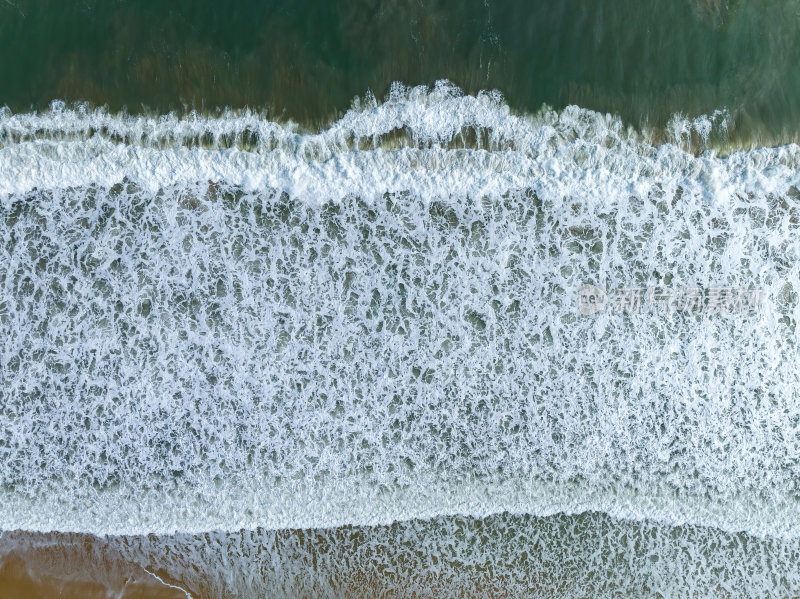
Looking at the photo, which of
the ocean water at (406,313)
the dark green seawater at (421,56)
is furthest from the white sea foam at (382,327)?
the dark green seawater at (421,56)

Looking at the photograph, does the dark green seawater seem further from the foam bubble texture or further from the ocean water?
the foam bubble texture

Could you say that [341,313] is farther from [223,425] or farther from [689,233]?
[689,233]

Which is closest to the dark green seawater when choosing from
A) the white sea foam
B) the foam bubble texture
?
the white sea foam

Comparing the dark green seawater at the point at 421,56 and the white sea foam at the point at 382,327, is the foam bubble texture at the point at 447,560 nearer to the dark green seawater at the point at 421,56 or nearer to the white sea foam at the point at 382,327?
the white sea foam at the point at 382,327

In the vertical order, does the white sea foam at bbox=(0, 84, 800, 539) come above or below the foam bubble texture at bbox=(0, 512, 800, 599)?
above

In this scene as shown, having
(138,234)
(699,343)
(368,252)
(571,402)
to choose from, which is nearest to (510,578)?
(571,402)

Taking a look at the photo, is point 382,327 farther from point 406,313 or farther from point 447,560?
point 447,560

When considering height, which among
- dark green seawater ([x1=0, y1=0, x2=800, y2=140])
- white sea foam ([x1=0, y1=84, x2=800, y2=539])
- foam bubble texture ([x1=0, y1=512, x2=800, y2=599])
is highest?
dark green seawater ([x1=0, y1=0, x2=800, y2=140])
